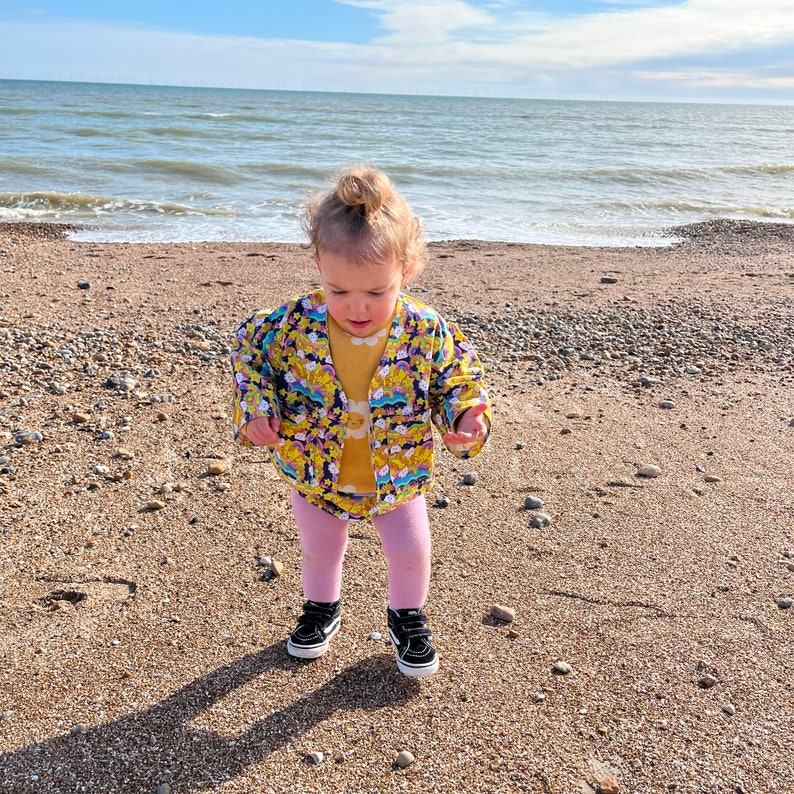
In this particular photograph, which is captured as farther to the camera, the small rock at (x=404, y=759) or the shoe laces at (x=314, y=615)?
the shoe laces at (x=314, y=615)

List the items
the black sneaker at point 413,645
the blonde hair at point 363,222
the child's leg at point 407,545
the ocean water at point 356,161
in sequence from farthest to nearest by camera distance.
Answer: the ocean water at point 356,161 → the black sneaker at point 413,645 → the child's leg at point 407,545 → the blonde hair at point 363,222

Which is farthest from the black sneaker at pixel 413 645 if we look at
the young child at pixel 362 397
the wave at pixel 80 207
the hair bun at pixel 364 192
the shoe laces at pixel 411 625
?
the wave at pixel 80 207

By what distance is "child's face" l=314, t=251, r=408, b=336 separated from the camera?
84.7 inches

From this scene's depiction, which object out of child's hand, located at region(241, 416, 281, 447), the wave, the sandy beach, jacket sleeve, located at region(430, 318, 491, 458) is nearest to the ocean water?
the wave

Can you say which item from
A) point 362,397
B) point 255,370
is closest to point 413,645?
point 362,397

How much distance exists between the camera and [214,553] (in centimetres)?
329

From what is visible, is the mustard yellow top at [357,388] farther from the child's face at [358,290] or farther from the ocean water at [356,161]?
the ocean water at [356,161]

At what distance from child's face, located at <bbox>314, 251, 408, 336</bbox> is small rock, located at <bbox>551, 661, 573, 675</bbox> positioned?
54.5 inches

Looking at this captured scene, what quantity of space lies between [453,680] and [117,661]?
1172 millimetres

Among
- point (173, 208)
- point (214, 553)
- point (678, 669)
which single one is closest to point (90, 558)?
point (214, 553)

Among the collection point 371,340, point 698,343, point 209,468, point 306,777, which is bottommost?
point 306,777

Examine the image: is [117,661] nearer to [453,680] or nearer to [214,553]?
[214,553]

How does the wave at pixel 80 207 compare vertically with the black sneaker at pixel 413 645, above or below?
above

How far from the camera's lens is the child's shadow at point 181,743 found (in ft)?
7.07
